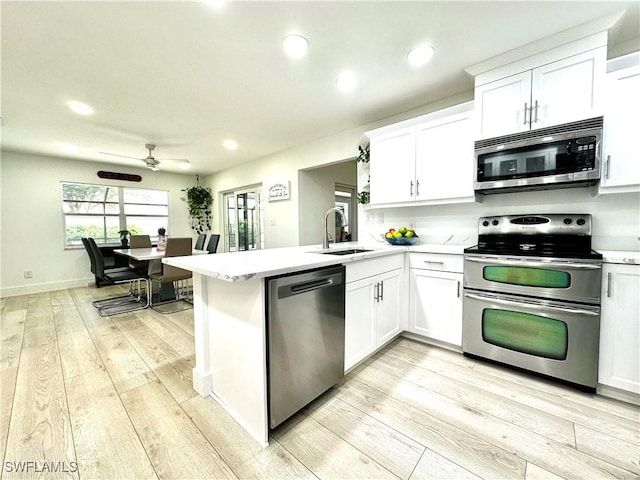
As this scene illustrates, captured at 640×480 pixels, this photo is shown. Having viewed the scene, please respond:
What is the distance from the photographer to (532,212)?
226cm

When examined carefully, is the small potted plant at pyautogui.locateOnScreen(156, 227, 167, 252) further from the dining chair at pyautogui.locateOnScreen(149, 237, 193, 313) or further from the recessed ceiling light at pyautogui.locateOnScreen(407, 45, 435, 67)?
the recessed ceiling light at pyautogui.locateOnScreen(407, 45, 435, 67)

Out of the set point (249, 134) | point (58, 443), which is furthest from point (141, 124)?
point (58, 443)

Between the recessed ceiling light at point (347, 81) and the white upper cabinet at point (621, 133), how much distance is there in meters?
1.83

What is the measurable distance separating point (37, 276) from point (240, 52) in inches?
225

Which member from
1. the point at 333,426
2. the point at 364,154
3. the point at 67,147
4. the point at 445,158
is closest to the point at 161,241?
the point at 67,147

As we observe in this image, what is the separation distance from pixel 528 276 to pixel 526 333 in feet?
1.40

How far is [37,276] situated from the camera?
15.4 feet

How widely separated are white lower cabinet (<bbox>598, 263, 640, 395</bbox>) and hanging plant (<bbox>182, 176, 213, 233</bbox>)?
22.7 ft

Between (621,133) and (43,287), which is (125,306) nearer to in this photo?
(43,287)

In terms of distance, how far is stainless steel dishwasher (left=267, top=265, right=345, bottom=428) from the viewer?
52.1 inches

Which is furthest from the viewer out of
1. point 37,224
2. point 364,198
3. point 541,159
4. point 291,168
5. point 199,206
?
point 199,206

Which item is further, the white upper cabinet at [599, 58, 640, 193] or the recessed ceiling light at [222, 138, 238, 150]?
the recessed ceiling light at [222, 138, 238, 150]

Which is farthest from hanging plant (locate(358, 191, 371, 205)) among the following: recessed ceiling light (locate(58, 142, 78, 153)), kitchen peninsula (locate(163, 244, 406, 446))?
recessed ceiling light (locate(58, 142, 78, 153))

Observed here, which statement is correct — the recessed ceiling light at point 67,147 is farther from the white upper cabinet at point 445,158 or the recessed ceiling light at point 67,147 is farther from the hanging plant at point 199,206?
the white upper cabinet at point 445,158
